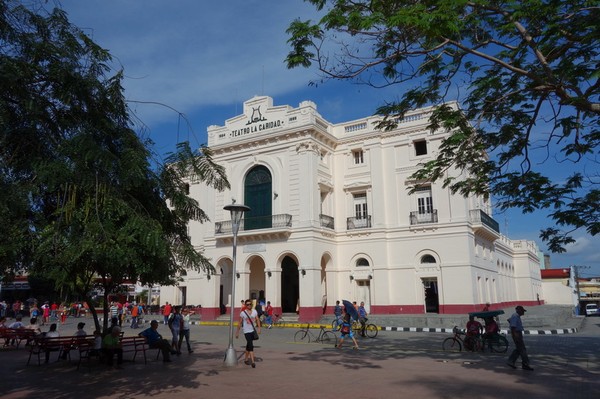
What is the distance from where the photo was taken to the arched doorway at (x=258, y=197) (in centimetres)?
2834

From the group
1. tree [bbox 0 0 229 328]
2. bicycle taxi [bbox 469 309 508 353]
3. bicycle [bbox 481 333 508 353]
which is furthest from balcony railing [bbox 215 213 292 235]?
tree [bbox 0 0 229 328]

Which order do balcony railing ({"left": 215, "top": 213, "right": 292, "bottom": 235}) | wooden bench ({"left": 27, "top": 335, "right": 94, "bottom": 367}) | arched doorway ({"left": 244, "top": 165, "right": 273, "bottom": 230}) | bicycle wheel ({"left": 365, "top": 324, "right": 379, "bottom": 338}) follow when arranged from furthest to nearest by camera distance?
1. arched doorway ({"left": 244, "top": 165, "right": 273, "bottom": 230})
2. balcony railing ({"left": 215, "top": 213, "right": 292, "bottom": 235})
3. bicycle wheel ({"left": 365, "top": 324, "right": 379, "bottom": 338})
4. wooden bench ({"left": 27, "top": 335, "right": 94, "bottom": 367})

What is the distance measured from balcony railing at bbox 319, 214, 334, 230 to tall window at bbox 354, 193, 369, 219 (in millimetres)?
1611

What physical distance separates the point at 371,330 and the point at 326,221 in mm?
9958

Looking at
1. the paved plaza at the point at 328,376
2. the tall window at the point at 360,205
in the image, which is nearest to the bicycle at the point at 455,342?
the paved plaza at the point at 328,376

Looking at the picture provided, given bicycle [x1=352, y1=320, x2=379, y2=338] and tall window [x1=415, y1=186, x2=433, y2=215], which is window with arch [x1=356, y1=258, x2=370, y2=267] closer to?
tall window [x1=415, y1=186, x2=433, y2=215]

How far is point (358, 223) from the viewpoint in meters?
28.2

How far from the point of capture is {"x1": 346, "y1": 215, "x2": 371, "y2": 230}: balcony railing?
2778cm

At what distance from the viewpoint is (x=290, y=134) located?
27.8m

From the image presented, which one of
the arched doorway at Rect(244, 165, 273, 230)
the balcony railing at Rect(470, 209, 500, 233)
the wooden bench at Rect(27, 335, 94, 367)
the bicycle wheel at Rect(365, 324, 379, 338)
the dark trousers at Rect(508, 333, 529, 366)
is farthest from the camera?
the arched doorway at Rect(244, 165, 273, 230)

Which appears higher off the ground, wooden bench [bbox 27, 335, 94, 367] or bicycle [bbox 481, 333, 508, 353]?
wooden bench [bbox 27, 335, 94, 367]

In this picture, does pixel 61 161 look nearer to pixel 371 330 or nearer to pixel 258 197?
pixel 371 330

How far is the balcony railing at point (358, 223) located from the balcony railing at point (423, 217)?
2550 millimetres

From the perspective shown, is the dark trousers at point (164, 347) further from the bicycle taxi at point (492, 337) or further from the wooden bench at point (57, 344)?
the bicycle taxi at point (492, 337)
